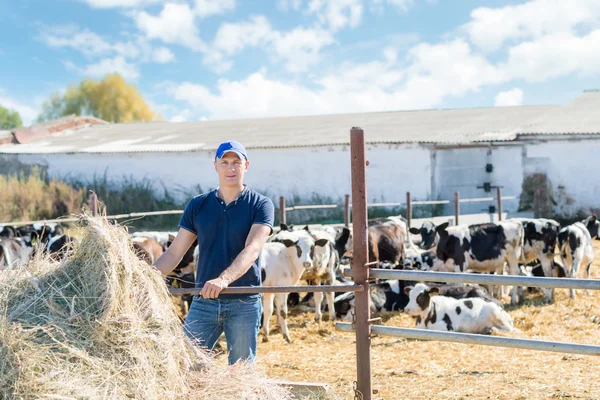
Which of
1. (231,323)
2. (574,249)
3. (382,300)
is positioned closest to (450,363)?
(382,300)

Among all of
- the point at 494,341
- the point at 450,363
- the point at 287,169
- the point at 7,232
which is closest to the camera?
the point at 494,341

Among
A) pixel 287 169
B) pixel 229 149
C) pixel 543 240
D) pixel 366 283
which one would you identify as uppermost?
pixel 287 169

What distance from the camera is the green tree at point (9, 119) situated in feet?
298

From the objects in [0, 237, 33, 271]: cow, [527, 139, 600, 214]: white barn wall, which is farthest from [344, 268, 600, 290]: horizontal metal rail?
[527, 139, 600, 214]: white barn wall

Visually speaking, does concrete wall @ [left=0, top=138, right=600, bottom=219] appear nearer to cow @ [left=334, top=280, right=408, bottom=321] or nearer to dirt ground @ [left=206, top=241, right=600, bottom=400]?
cow @ [left=334, top=280, right=408, bottom=321]

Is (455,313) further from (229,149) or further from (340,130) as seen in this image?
(340,130)

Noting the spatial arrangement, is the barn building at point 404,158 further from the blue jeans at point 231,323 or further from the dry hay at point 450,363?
the blue jeans at point 231,323

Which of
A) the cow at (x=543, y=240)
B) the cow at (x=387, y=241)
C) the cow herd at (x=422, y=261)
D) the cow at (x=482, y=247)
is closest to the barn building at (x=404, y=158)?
the cow at (x=387, y=241)

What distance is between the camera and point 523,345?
4285 millimetres

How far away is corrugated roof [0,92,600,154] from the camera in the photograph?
25188 mm

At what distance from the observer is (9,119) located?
9306 cm

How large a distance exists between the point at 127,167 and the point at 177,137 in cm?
445

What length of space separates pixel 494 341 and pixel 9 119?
99.2 metres

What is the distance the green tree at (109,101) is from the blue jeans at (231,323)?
184ft
